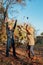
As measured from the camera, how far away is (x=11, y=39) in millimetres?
12297

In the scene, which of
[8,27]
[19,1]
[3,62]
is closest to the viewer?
[3,62]

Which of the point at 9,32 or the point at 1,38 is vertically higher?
the point at 9,32

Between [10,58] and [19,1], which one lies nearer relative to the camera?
[10,58]

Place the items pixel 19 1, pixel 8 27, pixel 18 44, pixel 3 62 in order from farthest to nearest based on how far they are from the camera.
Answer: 1. pixel 19 1
2. pixel 18 44
3. pixel 8 27
4. pixel 3 62

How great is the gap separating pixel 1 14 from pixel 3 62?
457 inches


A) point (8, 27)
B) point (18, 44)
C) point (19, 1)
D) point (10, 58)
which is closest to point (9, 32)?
point (8, 27)

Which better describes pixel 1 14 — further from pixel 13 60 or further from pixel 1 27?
pixel 13 60

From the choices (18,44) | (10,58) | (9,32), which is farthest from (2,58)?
(18,44)

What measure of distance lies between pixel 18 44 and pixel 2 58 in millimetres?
5852

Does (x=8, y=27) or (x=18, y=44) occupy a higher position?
(x=8, y=27)

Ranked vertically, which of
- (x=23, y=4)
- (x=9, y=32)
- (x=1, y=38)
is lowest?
(x=1, y=38)

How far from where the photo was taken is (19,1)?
21.5 m

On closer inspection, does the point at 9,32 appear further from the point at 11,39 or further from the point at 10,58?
the point at 10,58

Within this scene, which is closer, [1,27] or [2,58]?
[2,58]
